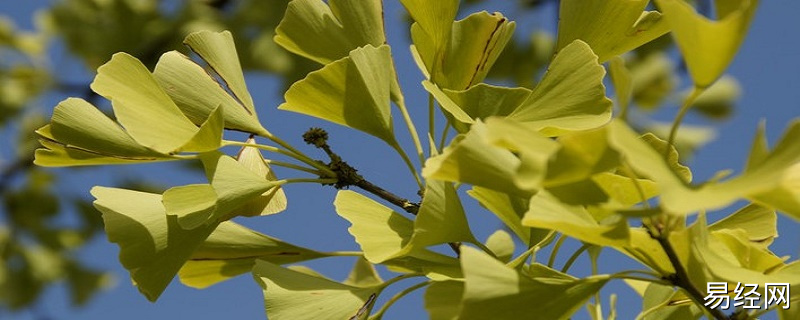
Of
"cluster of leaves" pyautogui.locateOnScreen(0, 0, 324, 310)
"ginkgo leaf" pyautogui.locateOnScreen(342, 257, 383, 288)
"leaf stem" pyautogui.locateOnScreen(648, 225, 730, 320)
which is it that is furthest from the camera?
"cluster of leaves" pyautogui.locateOnScreen(0, 0, 324, 310)

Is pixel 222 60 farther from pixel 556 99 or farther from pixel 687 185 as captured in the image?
pixel 687 185

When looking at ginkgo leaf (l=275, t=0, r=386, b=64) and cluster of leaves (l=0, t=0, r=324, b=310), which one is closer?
ginkgo leaf (l=275, t=0, r=386, b=64)

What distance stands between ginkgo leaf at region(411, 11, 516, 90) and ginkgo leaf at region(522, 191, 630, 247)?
0.20 m

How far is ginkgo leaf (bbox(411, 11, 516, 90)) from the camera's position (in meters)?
0.64

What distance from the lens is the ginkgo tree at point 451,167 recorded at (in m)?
0.43

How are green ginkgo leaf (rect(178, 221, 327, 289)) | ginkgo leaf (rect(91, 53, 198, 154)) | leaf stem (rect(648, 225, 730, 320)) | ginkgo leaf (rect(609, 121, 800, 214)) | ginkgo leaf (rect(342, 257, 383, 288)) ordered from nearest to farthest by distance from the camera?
ginkgo leaf (rect(609, 121, 800, 214))
leaf stem (rect(648, 225, 730, 320))
ginkgo leaf (rect(91, 53, 198, 154))
green ginkgo leaf (rect(178, 221, 327, 289))
ginkgo leaf (rect(342, 257, 383, 288))

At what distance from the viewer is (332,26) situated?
689 millimetres

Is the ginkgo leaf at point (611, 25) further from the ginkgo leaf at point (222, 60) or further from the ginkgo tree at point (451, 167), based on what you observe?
the ginkgo leaf at point (222, 60)

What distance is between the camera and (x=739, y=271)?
1.56ft

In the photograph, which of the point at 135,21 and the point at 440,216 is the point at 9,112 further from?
the point at 440,216

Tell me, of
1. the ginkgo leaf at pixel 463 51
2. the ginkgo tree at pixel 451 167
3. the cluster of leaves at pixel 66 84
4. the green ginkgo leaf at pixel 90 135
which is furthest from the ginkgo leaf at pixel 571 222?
the cluster of leaves at pixel 66 84

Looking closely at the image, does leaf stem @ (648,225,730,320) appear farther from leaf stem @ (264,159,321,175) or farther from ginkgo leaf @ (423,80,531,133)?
leaf stem @ (264,159,321,175)

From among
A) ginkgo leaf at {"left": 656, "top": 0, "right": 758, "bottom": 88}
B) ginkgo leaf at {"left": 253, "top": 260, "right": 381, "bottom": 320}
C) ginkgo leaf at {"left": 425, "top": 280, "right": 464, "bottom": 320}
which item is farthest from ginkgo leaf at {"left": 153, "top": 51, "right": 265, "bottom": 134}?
ginkgo leaf at {"left": 656, "top": 0, "right": 758, "bottom": 88}

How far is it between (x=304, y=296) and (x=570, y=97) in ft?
0.72
